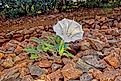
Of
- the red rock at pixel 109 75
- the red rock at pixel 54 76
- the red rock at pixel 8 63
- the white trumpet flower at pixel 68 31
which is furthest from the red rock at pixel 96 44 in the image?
the red rock at pixel 8 63

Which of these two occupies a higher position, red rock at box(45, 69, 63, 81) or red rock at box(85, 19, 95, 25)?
red rock at box(85, 19, 95, 25)

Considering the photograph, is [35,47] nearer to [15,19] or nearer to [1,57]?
[1,57]

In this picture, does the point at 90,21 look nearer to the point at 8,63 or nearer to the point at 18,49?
the point at 18,49

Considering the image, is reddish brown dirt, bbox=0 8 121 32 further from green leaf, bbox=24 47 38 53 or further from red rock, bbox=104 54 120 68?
red rock, bbox=104 54 120 68

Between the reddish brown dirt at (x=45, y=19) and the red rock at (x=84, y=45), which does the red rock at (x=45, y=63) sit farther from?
the reddish brown dirt at (x=45, y=19)

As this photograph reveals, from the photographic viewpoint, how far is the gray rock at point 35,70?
1.88 m

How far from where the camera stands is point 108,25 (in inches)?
105

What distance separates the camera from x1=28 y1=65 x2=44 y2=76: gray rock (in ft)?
6.17

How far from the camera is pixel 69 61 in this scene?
77.9 inches

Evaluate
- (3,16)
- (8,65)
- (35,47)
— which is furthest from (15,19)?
(8,65)

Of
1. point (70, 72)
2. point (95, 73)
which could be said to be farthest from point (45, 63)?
point (95, 73)

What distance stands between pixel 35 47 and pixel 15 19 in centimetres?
69

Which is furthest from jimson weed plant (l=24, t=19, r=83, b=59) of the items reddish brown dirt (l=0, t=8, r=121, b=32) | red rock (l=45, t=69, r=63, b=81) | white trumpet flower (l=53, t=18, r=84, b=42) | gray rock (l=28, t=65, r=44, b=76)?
reddish brown dirt (l=0, t=8, r=121, b=32)

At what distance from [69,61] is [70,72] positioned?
0.14 m
